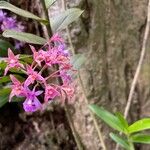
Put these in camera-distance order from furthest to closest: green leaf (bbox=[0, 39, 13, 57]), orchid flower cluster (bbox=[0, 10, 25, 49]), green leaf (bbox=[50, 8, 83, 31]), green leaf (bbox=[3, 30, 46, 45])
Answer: orchid flower cluster (bbox=[0, 10, 25, 49])
green leaf (bbox=[0, 39, 13, 57])
green leaf (bbox=[50, 8, 83, 31])
green leaf (bbox=[3, 30, 46, 45])

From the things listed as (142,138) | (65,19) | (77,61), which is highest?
(65,19)

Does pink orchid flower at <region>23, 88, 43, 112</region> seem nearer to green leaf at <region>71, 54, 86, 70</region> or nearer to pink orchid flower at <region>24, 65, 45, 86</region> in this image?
pink orchid flower at <region>24, 65, 45, 86</region>

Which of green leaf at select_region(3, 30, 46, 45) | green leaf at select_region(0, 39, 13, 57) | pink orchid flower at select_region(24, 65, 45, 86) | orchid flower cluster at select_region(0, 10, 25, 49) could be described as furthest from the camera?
orchid flower cluster at select_region(0, 10, 25, 49)

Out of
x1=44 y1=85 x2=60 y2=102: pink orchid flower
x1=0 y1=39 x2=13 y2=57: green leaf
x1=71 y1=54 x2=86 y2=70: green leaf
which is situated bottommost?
x1=71 y1=54 x2=86 y2=70: green leaf

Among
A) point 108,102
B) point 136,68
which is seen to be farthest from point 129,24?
point 108,102

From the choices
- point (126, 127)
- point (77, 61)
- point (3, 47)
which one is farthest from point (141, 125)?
point (3, 47)

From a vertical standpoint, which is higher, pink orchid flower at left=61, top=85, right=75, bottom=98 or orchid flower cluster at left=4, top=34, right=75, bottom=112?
orchid flower cluster at left=4, top=34, right=75, bottom=112

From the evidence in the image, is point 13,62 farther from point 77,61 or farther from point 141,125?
point 141,125

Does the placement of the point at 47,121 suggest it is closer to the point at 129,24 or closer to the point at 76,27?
the point at 76,27

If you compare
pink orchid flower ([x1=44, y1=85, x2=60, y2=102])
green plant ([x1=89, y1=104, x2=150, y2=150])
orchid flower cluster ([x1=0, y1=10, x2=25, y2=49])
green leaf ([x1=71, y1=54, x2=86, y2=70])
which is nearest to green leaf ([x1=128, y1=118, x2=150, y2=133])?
green plant ([x1=89, y1=104, x2=150, y2=150])

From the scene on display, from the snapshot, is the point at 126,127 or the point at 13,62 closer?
the point at 13,62

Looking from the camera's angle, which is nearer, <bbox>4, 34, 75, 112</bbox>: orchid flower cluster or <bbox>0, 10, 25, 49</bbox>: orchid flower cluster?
<bbox>4, 34, 75, 112</bbox>: orchid flower cluster
